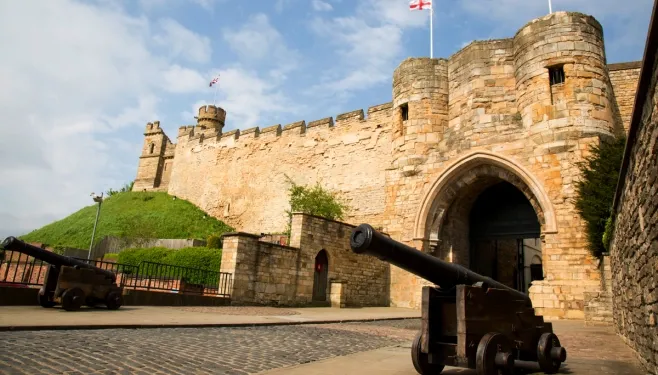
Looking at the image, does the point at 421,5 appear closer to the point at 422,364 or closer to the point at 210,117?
the point at 422,364

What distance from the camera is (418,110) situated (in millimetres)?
15930

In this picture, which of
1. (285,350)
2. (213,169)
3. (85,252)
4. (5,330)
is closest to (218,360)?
(285,350)

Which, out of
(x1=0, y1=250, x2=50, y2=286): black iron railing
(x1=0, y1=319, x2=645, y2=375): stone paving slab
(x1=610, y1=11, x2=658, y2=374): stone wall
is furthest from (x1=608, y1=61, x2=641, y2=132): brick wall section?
(x1=0, y1=250, x2=50, y2=286): black iron railing

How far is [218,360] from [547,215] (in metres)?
10.9

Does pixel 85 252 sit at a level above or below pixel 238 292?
above

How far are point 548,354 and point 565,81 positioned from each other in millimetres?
11073

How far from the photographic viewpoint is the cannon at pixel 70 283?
22.7 ft

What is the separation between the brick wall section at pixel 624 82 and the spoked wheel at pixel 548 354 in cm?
1529

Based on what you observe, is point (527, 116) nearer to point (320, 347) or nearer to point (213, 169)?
point (320, 347)

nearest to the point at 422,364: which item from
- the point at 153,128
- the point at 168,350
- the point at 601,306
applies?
the point at 168,350

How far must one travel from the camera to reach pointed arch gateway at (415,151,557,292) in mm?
13673

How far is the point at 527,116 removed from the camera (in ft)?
43.9

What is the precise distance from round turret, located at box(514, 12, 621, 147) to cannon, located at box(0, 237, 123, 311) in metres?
11.6

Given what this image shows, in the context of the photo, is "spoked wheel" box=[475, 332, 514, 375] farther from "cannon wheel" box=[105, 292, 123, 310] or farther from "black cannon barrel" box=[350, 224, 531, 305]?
"cannon wheel" box=[105, 292, 123, 310]
